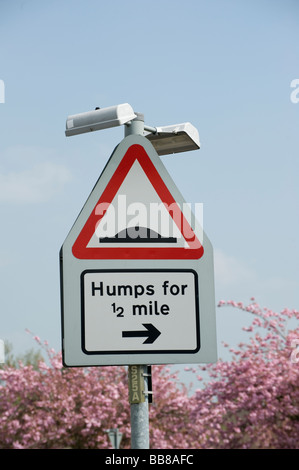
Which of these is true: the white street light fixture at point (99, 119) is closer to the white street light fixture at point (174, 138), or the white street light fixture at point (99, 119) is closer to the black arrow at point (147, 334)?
the white street light fixture at point (174, 138)

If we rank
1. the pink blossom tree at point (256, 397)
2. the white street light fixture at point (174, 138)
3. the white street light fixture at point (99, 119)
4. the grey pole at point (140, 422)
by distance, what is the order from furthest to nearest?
the pink blossom tree at point (256, 397)
the white street light fixture at point (174, 138)
the white street light fixture at point (99, 119)
the grey pole at point (140, 422)

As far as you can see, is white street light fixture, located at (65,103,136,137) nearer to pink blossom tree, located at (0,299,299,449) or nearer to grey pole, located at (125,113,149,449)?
grey pole, located at (125,113,149,449)

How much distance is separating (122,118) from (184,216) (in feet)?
1.35

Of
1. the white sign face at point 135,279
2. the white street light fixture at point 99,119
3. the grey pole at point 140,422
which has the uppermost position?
the white street light fixture at point 99,119

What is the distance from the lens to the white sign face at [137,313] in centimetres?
240

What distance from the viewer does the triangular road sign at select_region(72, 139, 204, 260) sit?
249 centimetres

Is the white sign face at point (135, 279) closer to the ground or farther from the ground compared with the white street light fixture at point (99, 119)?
closer to the ground

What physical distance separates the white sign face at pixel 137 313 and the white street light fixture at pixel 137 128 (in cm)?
55

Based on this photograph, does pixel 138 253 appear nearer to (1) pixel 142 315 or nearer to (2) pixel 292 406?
(1) pixel 142 315

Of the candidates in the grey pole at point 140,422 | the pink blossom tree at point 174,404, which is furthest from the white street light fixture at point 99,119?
the pink blossom tree at point 174,404

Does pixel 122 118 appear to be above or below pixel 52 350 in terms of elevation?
below

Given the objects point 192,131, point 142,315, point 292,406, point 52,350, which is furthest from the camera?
point 52,350
